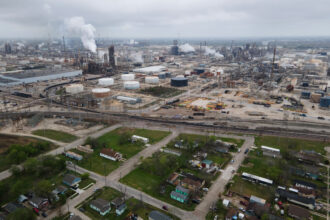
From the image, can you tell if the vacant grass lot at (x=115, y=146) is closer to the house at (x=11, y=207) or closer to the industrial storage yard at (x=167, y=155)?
the industrial storage yard at (x=167, y=155)

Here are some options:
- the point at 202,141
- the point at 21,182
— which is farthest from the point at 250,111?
the point at 21,182

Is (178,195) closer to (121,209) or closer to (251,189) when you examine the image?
(121,209)

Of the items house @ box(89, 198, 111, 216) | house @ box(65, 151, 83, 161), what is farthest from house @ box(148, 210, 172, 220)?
house @ box(65, 151, 83, 161)

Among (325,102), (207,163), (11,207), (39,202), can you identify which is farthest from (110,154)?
(325,102)

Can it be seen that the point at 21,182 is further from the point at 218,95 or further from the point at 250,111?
the point at 218,95

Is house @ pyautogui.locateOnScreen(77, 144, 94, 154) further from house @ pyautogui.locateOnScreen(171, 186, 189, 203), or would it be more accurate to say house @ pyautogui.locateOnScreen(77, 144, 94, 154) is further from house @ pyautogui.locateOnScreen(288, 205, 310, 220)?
house @ pyautogui.locateOnScreen(288, 205, 310, 220)
